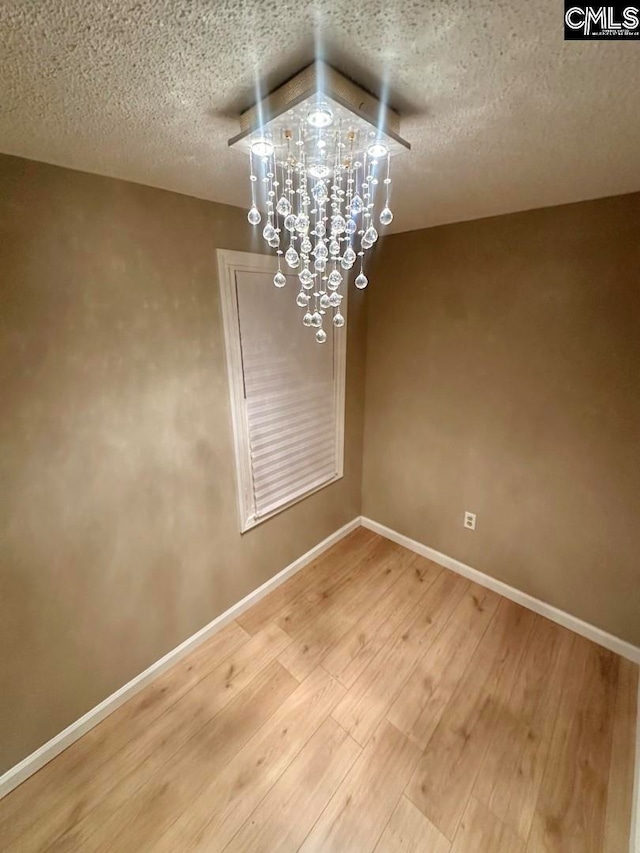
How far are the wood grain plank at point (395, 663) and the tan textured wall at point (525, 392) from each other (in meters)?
0.29

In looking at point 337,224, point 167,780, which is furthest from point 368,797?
point 337,224

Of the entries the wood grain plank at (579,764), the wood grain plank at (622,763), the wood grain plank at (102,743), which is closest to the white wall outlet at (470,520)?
the wood grain plank at (579,764)

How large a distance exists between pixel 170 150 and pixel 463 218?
4.65 feet

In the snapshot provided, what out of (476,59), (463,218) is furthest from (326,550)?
(476,59)

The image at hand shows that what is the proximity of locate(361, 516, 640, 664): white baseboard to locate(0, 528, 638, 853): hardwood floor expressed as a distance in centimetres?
5

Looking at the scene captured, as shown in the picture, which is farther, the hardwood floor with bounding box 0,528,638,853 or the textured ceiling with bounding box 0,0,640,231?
the hardwood floor with bounding box 0,528,638,853

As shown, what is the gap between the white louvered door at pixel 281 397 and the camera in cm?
174

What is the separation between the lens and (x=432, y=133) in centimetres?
94

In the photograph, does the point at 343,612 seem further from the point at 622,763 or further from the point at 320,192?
the point at 320,192

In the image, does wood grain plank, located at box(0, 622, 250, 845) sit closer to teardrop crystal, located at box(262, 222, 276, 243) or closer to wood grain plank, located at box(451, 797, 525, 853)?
wood grain plank, located at box(451, 797, 525, 853)

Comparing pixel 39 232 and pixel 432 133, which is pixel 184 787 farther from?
pixel 432 133

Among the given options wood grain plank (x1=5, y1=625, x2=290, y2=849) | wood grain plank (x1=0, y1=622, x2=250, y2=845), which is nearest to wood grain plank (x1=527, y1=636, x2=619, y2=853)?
wood grain plank (x1=5, y1=625, x2=290, y2=849)

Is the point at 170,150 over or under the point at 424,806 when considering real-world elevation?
over

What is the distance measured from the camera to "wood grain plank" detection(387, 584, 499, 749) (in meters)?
→ 1.51
